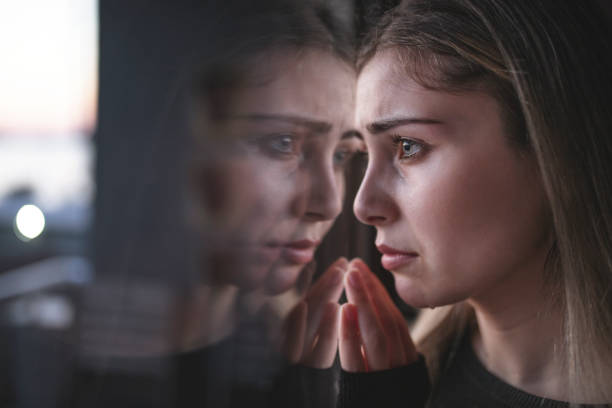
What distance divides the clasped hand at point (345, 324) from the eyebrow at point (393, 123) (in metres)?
0.19

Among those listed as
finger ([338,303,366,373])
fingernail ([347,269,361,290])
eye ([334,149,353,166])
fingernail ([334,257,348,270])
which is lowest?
finger ([338,303,366,373])

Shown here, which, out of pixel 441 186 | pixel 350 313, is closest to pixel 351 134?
pixel 441 186

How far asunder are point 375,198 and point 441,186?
3.3 inches

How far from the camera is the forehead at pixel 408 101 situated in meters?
0.67

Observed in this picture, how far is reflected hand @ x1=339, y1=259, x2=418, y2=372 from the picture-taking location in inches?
28.4

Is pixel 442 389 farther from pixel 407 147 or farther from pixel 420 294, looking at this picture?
pixel 407 147

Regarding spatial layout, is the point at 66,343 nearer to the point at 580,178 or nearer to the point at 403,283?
the point at 403,283

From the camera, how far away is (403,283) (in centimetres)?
73

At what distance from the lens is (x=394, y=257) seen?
719 mm

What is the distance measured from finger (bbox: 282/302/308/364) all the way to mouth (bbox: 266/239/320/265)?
0.19 ft

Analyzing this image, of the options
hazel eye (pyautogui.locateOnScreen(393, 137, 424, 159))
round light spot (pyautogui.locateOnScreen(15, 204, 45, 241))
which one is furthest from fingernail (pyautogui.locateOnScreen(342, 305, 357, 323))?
round light spot (pyautogui.locateOnScreen(15, 204, 45, 241))

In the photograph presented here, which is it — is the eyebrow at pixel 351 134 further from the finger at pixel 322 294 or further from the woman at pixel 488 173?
the finger at pixel 322 294

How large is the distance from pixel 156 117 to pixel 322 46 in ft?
0.75

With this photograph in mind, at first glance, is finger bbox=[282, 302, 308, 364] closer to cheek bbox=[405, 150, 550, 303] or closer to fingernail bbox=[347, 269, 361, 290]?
fingernail bbox=[347, 269, 361, 290]
